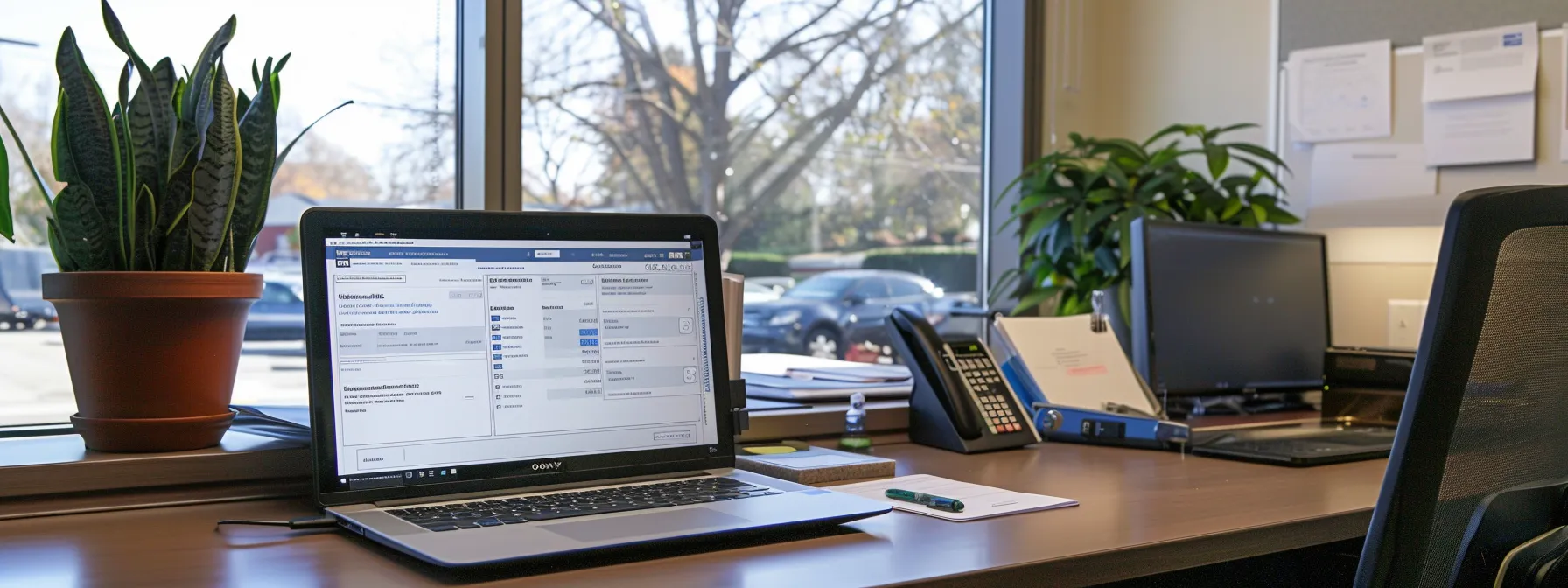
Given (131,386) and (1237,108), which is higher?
(1237,108)

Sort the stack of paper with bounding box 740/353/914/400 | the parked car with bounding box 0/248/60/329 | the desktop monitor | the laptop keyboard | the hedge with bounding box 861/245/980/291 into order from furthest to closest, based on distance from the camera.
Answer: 1. the hedge with bounding box 861/245/980/291
2. the desktop monitor
3. the stack of paper with bounding box 740/353/914/400
4. the parked car with bounding box 0/248/60/329
5. the laptop keyboard

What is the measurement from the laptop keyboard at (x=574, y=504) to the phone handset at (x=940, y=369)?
1.49 ft

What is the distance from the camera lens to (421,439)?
112 cm

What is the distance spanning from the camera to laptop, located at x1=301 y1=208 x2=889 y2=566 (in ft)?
3.52

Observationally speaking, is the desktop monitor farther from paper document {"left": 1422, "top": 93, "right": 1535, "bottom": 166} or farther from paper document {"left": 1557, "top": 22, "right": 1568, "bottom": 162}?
paper document {"left": 1557, "top": 22, "right": 1568, "bottom": 162}

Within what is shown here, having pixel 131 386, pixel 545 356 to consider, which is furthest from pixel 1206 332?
pixel 131 386

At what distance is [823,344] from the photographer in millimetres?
2432

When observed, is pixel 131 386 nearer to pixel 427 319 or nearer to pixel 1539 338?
pixel 427 319

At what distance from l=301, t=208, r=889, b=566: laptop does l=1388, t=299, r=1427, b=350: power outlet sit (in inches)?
62.9

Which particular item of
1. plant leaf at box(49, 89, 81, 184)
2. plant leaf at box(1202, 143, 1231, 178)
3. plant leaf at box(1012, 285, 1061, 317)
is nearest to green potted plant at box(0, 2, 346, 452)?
plant leaf at box(49, 89, 81, 184)

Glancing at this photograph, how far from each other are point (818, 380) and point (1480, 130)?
4.31ft

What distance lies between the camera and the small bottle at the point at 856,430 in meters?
1.59

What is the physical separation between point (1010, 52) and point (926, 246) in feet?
1.51

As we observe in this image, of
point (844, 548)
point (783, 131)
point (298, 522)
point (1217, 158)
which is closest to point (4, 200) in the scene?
point (298, 522)
